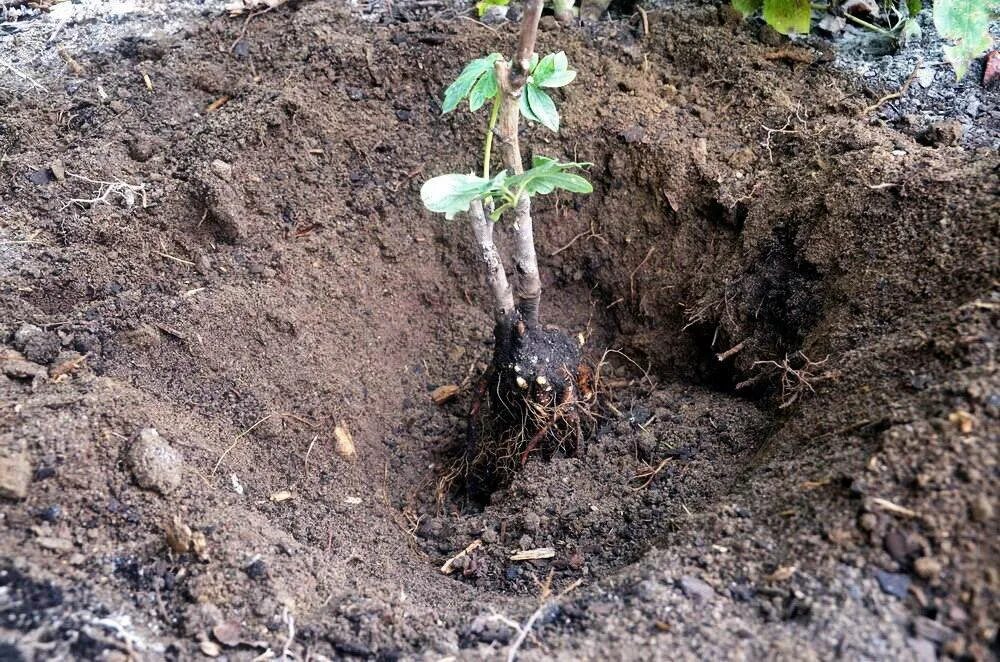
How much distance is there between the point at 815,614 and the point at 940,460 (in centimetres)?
32

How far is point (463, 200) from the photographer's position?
58.9 inches

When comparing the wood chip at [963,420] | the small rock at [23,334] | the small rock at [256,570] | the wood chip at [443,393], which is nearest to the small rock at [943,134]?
the wood chip at [963,420]

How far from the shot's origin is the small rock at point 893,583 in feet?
3.96

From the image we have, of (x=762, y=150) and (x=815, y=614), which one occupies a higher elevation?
(x=762, y=150)

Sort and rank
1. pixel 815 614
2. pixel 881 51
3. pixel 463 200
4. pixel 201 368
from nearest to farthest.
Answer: pixel 815 614 → pixel 463 200 → pixel 201 368 → pixel 881 51

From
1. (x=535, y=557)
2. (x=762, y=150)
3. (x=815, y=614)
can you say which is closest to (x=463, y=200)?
(x=535, y=557)

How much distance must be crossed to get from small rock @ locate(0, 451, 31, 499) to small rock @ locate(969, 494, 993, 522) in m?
1.57

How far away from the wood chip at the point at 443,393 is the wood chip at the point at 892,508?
123 cm

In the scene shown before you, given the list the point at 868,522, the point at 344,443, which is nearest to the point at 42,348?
the point at 344,443

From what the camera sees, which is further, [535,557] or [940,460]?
[535,557]

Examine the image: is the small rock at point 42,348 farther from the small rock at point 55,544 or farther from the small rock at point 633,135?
the small rock at point 633,135

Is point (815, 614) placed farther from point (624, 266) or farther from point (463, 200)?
point (624, 266)

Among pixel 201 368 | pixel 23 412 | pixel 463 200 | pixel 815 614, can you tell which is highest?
pixel 463 200

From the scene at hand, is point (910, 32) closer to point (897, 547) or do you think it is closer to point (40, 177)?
point (897, 547)
